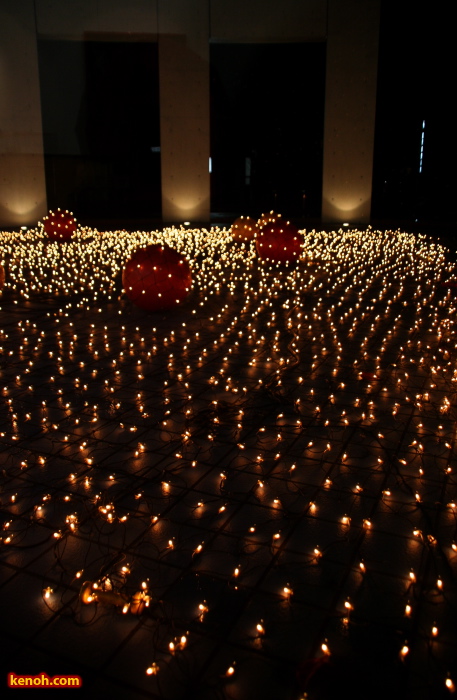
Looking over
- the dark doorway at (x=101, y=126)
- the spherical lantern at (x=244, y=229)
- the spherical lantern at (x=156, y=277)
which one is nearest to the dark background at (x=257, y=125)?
the dark doorway at (x=101, y=126)

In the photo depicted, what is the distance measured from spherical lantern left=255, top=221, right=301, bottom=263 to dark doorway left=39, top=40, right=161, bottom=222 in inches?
299

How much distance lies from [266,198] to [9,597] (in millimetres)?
14696

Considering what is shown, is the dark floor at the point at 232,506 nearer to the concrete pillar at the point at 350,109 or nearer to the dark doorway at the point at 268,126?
the concrete pillar at the point at 350,109

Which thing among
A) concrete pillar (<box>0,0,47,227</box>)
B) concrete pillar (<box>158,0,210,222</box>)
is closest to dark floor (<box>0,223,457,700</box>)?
concrete pillar (<box>0,0,47,227</box>)

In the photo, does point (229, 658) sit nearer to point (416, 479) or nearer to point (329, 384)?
point (416, 479)

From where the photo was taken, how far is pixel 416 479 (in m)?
2.68

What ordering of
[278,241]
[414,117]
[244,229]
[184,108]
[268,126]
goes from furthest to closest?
[268,126] → [414,117] → [184,108] → [244,229] → [278,241]

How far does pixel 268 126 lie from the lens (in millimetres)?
15242

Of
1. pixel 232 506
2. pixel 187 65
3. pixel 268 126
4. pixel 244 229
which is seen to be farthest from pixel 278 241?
pixel 268 126

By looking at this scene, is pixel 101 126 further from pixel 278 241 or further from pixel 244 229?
pixel 278 241

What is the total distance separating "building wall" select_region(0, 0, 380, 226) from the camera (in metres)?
13.3

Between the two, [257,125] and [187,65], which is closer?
[187,65]

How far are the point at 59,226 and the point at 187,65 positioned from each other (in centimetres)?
574

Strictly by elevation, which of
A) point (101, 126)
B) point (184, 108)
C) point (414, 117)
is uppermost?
point (184, 108)
